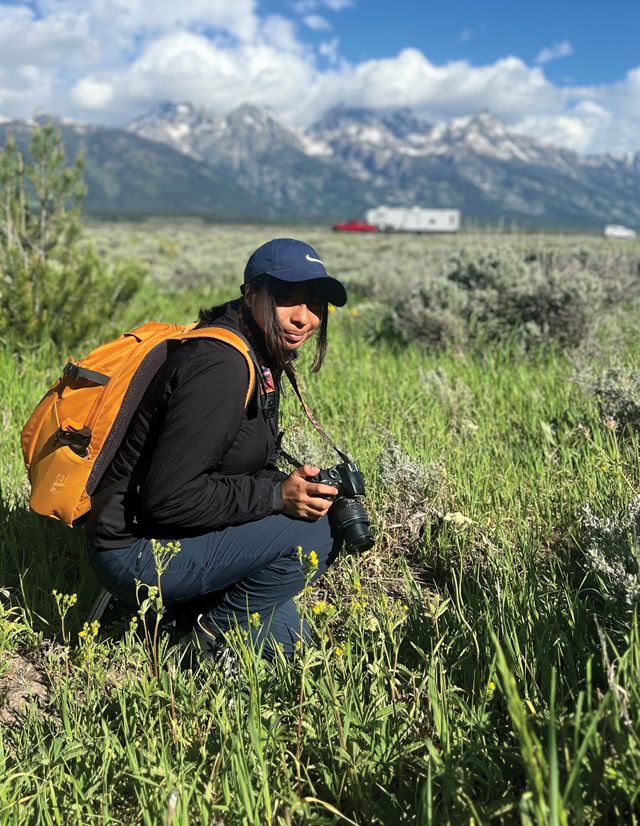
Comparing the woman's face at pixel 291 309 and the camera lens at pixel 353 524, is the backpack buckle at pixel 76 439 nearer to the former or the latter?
the woman's face at pixel 291 309

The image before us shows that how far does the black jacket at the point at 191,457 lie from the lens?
2.24 m

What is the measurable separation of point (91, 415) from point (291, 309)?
86 cm

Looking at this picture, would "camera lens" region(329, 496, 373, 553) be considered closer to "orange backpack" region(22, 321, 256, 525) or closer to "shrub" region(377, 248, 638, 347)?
"orange backpack" region(22, 321, 256, 525)

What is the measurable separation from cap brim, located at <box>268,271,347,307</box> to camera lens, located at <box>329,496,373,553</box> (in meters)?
0.82

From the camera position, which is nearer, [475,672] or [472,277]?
[475,672]

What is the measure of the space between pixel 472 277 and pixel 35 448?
22.1 feet

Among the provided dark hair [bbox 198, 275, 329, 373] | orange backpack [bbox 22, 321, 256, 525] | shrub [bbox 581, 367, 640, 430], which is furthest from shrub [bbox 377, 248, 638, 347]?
orange backpack [bbox 22, 321, 256, 525]

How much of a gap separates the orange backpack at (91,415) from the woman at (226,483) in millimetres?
52

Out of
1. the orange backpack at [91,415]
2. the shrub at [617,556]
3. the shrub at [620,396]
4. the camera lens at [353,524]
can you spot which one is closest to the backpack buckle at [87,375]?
the orange backpack at [91,415]

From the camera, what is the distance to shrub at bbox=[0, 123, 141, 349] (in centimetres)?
607

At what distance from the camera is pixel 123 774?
1839 millimetres

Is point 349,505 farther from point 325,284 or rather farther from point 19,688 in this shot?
point 19,688

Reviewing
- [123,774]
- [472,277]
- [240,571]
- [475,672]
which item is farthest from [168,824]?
[472,277]

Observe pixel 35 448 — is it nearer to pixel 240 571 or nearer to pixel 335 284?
pixel 240 571
